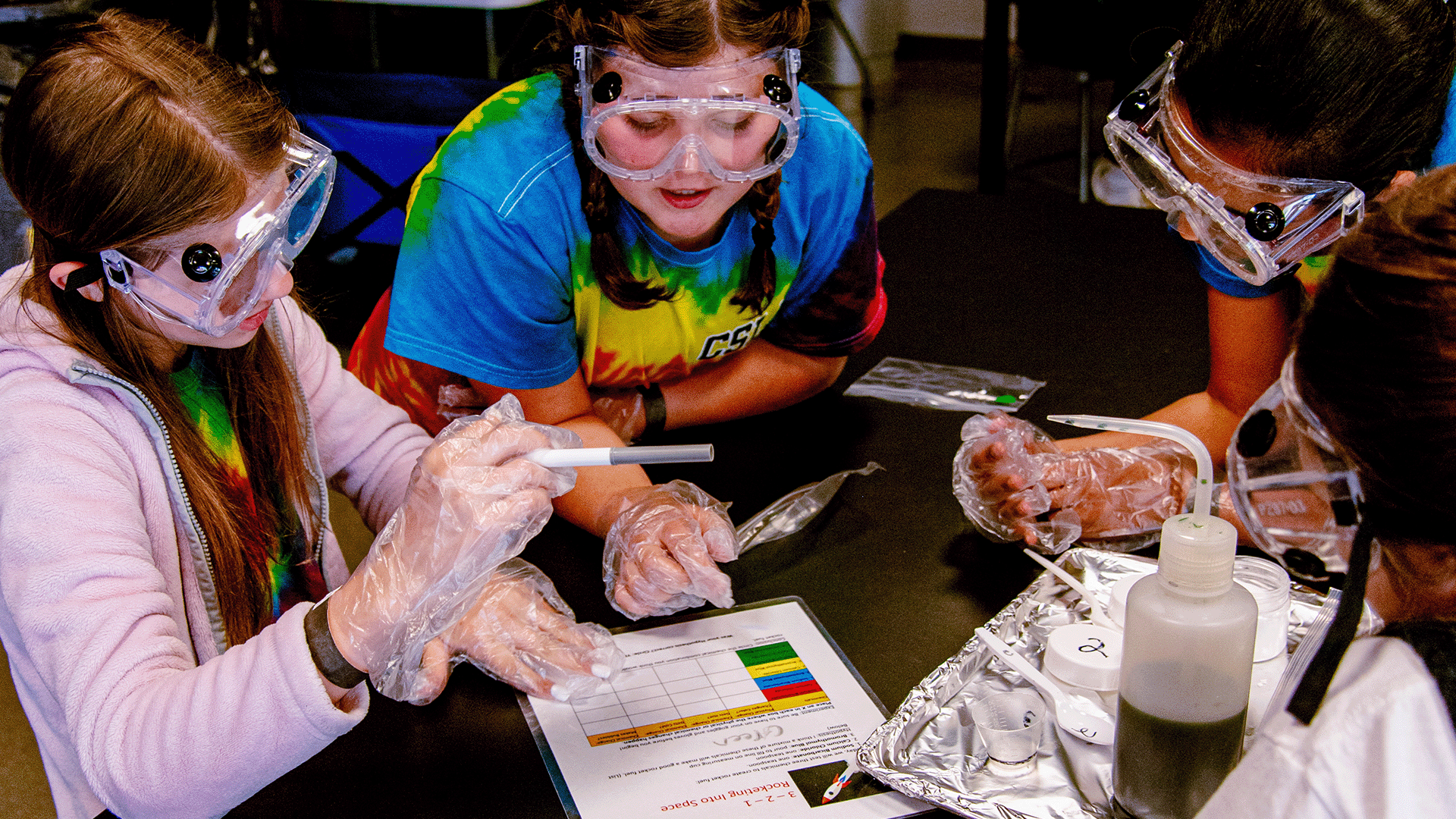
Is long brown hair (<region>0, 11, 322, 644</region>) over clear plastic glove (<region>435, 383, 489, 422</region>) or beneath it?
over

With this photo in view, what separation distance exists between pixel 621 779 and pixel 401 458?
1.88 ft

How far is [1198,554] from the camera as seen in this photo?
0.72 m

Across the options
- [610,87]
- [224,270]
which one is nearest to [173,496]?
[224,270]

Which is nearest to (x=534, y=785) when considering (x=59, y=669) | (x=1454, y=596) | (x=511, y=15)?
(x=59, y=669)

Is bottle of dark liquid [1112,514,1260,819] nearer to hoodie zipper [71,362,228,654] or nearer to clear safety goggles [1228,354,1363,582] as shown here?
clear safety goggles [1228,354,1363,582]

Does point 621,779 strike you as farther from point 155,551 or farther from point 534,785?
point 155,551

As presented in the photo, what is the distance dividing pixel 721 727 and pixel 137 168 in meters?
0.66

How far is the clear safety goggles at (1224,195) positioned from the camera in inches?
40.6

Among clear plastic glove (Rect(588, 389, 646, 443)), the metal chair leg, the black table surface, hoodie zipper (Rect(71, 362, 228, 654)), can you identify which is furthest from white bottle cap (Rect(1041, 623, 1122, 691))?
the metal chair leg

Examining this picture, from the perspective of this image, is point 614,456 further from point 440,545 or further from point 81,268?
point 81,268

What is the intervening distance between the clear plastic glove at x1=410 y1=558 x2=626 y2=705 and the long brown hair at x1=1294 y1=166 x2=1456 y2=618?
2.03 ft

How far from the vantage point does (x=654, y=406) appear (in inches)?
59.1

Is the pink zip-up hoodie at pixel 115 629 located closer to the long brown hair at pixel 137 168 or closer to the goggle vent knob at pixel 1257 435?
the long brown hair at pixel 137 168

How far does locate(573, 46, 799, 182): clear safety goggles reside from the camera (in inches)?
45.3
